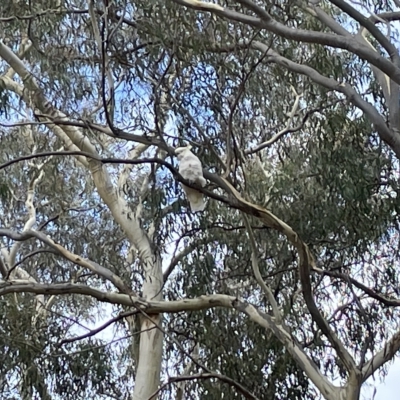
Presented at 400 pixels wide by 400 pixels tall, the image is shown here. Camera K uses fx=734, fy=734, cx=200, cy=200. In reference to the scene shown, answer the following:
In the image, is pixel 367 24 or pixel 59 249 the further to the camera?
pixel 59 249

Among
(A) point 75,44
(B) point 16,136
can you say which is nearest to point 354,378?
(A) point 75,44

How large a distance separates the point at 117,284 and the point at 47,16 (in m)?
1.55

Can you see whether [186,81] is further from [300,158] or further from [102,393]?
[102,393]

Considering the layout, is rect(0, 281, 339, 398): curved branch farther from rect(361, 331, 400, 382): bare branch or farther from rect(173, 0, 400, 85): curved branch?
rect(173, 0, 400, 85): curved branch

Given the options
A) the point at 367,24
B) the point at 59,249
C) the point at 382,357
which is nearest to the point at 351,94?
the point at 367,24

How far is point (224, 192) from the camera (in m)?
3.33

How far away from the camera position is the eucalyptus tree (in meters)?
3.46

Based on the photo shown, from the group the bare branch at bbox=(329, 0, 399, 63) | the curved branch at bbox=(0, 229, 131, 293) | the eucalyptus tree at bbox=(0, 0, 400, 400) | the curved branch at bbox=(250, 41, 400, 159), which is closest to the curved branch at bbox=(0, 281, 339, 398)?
the eucalyptus tree at bbox=(0, 0, 400, 400)

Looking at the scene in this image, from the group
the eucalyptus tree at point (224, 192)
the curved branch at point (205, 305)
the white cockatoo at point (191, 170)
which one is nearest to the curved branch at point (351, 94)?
the eucalyptus tree at point (224, 192)

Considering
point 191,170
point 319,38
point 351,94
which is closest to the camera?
point 191,170

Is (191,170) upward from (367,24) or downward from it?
downward

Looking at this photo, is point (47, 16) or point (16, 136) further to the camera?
point (16, 136)

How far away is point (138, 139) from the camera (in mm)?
3059

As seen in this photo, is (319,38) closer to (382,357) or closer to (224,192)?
(224,192)
